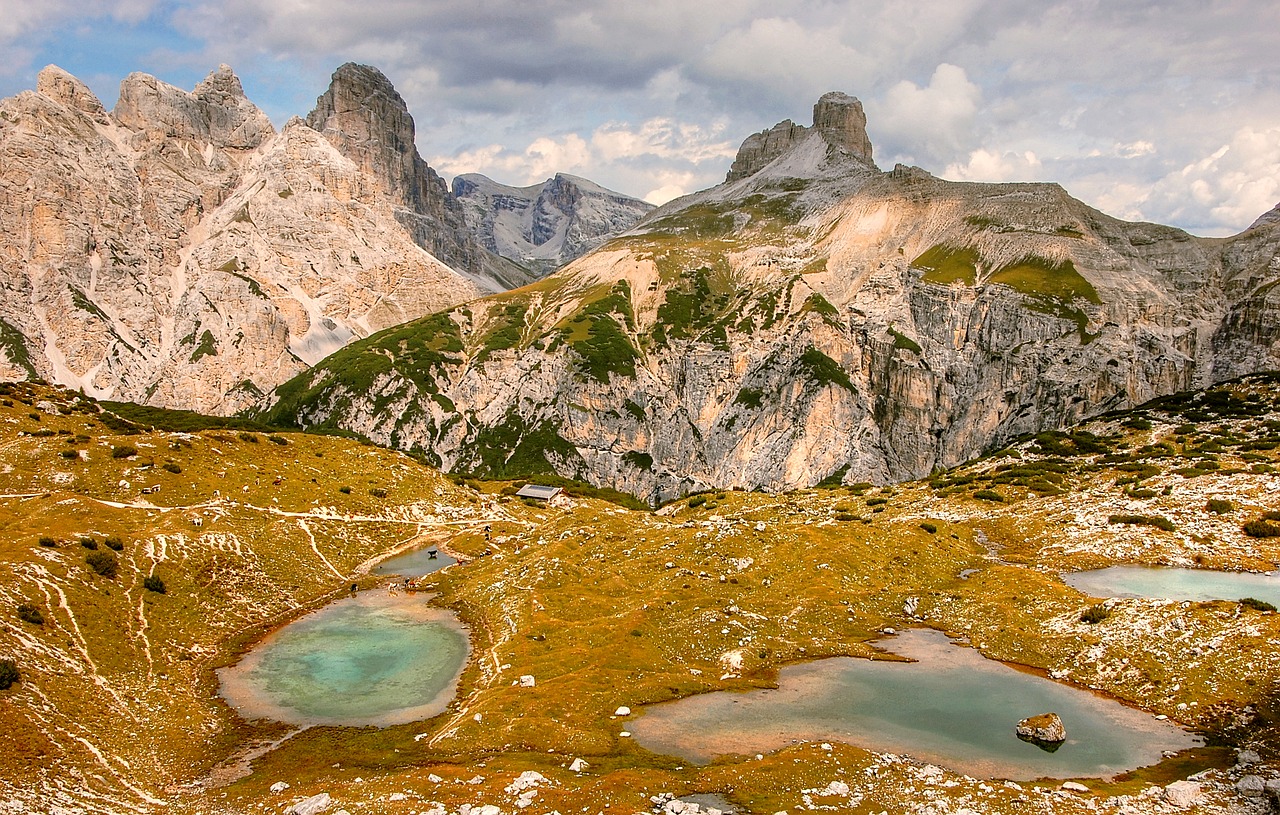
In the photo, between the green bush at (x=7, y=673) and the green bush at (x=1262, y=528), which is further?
the green bush at (x=1262, y=528)

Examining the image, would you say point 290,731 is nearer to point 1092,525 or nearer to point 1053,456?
point 1092,525

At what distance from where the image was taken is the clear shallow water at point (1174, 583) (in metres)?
58.1

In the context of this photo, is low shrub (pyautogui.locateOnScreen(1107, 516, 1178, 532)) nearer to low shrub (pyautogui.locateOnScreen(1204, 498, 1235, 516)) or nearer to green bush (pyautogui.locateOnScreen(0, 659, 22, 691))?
low shrub (pyautogui.locateOnScreen(1204, 498, 1235, 516))

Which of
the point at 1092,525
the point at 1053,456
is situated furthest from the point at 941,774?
the point at 1053,456

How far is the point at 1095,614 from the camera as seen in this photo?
173 feet

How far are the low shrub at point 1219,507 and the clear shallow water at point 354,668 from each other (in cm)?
7559

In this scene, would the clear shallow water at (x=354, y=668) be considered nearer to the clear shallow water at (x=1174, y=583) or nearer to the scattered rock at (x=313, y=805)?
the scattered rock at (x=313, y=805)

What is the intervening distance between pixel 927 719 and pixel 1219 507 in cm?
5447

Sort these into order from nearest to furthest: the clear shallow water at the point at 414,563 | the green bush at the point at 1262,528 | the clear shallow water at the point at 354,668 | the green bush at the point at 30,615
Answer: the clear shallow water at the point at 354,668, the green bush at the point at 30,615, the green bush at the point at 1262,528, the clear shallow water at the point at 414,563

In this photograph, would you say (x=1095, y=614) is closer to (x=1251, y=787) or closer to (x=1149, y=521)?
(x=1251, y=787)

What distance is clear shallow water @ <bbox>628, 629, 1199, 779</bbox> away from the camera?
37.5 meters

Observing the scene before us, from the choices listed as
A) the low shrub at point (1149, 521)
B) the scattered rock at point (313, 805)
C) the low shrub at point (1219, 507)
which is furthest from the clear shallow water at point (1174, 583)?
the scattered rock at point (313, 805)

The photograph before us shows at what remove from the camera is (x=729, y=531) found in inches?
3179

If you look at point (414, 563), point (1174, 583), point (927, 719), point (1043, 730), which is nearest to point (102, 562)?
point (414, 563)
